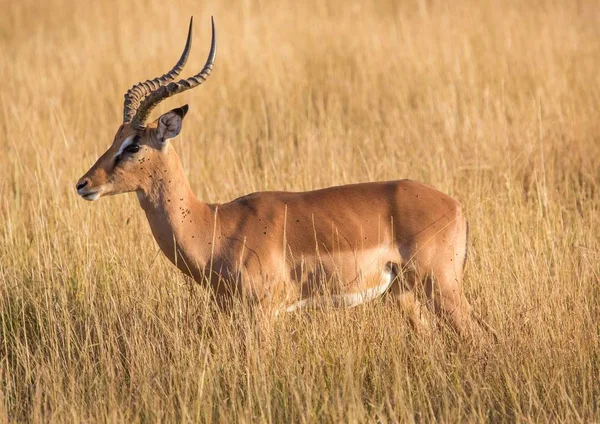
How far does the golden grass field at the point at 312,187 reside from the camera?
4.65 meters

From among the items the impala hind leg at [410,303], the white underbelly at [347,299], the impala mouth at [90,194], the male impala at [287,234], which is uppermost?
the impala mouth at [90,194]

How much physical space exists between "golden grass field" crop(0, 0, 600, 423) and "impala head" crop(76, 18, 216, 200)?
27.3 inches

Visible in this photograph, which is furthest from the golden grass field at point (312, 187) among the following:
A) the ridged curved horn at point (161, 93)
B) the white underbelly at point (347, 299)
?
the ridged curved horn at point (161, 93)

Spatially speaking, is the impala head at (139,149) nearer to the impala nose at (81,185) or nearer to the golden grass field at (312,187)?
the impala nose at (81,185)

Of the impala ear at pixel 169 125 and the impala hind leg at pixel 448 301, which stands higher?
the impala ear at pixel 169 125

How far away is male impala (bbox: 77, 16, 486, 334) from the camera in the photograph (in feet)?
17.0

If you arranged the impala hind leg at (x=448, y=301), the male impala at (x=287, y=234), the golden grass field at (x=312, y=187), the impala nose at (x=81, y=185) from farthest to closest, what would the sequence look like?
the impala hind leg at (x=448, y=301) < the male impala at (x=287, y=234) < the impala nose at (x=81, y=185) < the golden grass field at (x=312, y=187)

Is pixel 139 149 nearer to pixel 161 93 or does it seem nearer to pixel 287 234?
pixel 161 93

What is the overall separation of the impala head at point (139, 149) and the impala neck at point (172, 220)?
0.04m

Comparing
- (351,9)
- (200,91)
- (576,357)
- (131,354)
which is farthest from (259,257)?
(351,9)

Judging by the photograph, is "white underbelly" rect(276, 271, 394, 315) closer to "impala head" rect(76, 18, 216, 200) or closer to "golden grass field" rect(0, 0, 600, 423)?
"golden grass field" rect(0, 0, 600, 423)

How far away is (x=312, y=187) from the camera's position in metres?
7.56

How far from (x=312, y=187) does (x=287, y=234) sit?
228cm

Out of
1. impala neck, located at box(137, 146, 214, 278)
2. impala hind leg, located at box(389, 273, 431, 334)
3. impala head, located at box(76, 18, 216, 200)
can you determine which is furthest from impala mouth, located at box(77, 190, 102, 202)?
impala hind leg, located at box(389, 273, 431, 334)
